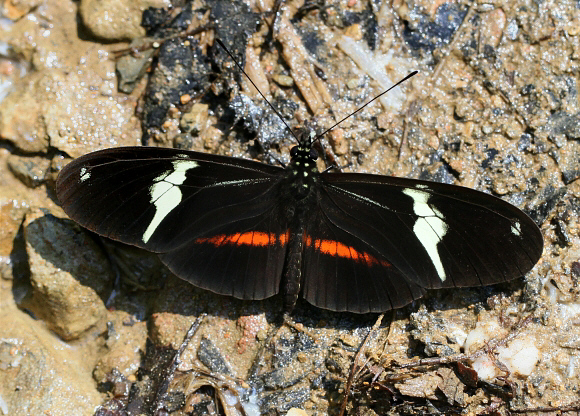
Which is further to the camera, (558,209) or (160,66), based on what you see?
(160,66)

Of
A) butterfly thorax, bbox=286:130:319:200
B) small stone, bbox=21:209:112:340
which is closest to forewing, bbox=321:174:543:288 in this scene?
butterfly thorax, bbox=286:130:319:200

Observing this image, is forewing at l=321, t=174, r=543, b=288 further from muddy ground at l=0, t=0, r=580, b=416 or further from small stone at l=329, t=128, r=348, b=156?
small stone at l=329, t=128, r=348, b=156

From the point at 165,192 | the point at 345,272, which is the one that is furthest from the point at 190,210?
the point at 345,272

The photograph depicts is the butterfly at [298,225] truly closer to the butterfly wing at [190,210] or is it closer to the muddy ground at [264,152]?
the butterfly wing at [190,210]

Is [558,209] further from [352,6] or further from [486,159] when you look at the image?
[352,6]

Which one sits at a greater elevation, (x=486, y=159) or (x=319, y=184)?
(x=486, y=159)

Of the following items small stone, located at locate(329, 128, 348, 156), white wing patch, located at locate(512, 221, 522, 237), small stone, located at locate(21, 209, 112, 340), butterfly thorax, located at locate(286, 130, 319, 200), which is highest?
small stone, located at locate(329, 128, 348, 156)

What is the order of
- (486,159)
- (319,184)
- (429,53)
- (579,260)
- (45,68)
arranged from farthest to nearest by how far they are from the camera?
(45,68) < (429,53) < (486,159) < (579,260) < (319,184)

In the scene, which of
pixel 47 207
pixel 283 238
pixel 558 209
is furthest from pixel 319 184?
pixel 47 207
